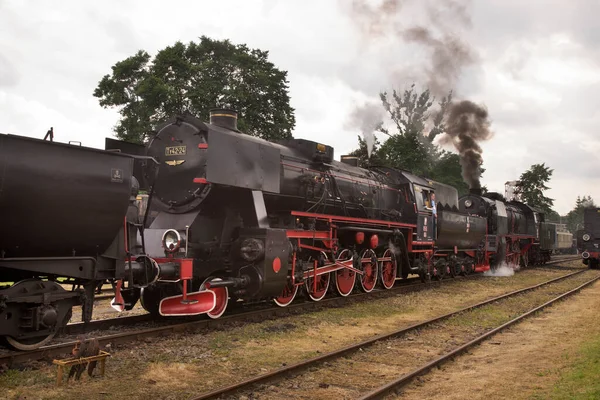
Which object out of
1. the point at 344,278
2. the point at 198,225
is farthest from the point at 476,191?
the point at 198,225

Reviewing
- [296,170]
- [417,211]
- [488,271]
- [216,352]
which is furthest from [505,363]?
[488,271]

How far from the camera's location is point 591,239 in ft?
90.3

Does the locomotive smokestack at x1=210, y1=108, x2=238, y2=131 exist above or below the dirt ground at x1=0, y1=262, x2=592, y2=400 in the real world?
above

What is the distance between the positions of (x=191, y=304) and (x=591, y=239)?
84.3 ft

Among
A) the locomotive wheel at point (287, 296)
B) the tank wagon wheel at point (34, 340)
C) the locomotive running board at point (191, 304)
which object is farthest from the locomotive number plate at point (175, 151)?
the tank wagon wheel at point (34, 340)

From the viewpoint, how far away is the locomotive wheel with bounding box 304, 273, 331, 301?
11.7 meters

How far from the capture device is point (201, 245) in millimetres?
9219

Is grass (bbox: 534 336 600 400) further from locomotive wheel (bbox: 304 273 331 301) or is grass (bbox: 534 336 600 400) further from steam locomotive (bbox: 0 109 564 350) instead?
A: locomotive wheel (bbox: 304 273 331 301)

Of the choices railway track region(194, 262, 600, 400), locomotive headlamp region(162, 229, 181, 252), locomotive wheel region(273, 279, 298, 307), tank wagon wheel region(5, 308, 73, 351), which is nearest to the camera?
railway track region(194, 262, 600, 400)

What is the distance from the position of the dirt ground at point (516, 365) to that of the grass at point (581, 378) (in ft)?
0.21

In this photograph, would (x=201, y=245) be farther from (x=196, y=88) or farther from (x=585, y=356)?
(x=196, y=88)

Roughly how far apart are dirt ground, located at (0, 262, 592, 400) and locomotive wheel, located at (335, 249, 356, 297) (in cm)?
88

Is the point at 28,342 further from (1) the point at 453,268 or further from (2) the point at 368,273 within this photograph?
(1) the point at 453,268

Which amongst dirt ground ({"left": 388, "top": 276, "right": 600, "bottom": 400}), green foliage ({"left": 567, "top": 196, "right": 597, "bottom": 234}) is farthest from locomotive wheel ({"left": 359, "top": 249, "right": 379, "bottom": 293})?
green foliage ({"left": 567, "top": 196, "right": 597, "bottom": 234})
